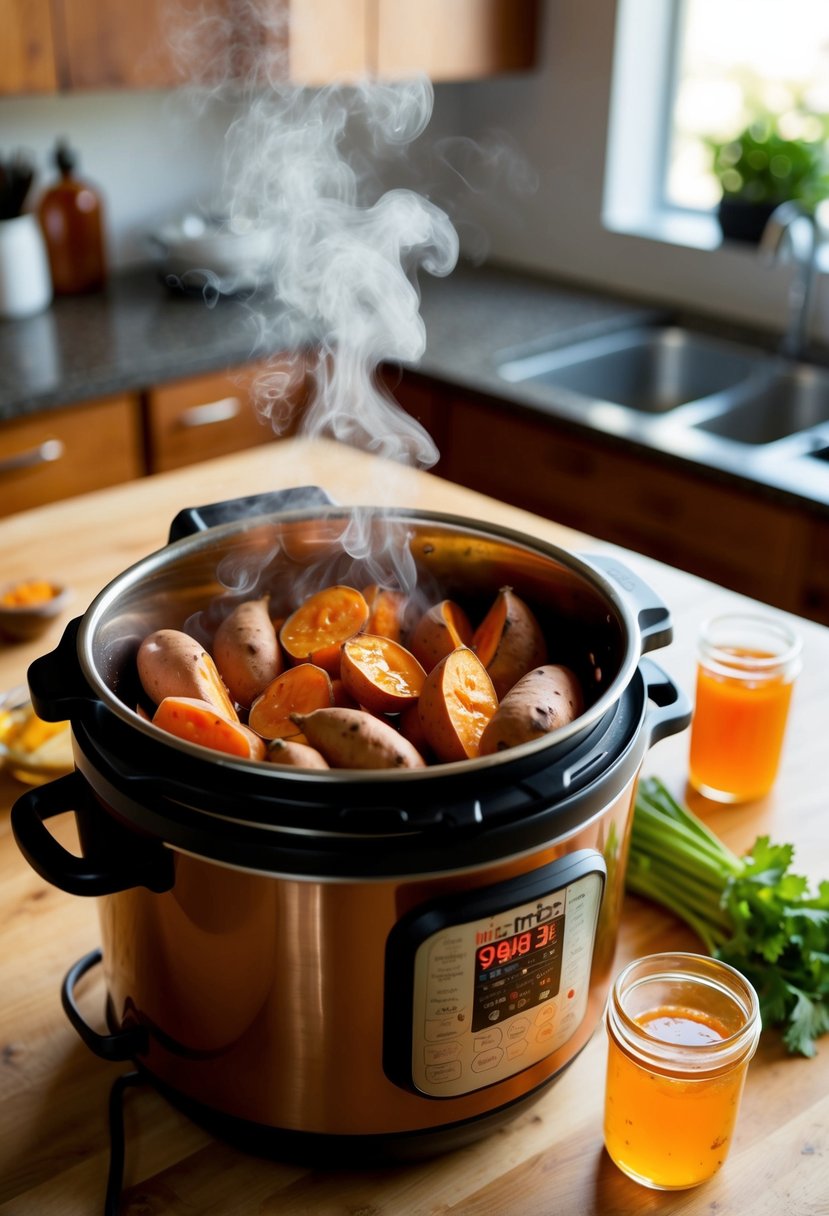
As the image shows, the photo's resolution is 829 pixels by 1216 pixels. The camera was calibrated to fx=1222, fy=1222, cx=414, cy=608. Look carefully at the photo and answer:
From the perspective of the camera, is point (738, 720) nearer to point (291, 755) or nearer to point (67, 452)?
point (291, 755)

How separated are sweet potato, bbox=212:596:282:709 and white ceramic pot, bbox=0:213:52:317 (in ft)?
6.12

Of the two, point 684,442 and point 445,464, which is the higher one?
point 684,442

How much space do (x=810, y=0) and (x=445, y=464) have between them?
134 centimetres

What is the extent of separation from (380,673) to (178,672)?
152 mm

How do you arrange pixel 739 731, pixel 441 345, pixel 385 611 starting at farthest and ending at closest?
pixel 441 345 < pixel 739 731 < pixel 385 611

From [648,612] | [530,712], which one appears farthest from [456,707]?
[648,612]

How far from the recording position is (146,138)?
9.68 feet

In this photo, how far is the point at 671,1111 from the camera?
77 centimetres

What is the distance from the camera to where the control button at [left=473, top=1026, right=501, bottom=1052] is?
0.76 metres

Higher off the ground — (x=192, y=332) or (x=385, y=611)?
(x=385, y=611)

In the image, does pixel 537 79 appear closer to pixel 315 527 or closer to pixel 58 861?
pixel 315 527

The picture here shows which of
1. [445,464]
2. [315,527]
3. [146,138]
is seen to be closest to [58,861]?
[315,527]

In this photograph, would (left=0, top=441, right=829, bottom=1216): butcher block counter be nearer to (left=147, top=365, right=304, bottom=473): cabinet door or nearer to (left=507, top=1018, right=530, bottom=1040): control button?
(left=507, top=1018, right=530, bottom=1040): control button

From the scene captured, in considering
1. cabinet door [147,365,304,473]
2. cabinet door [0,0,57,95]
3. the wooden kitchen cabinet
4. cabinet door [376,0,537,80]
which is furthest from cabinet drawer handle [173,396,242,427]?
cabinet door [376,0,537,80]
